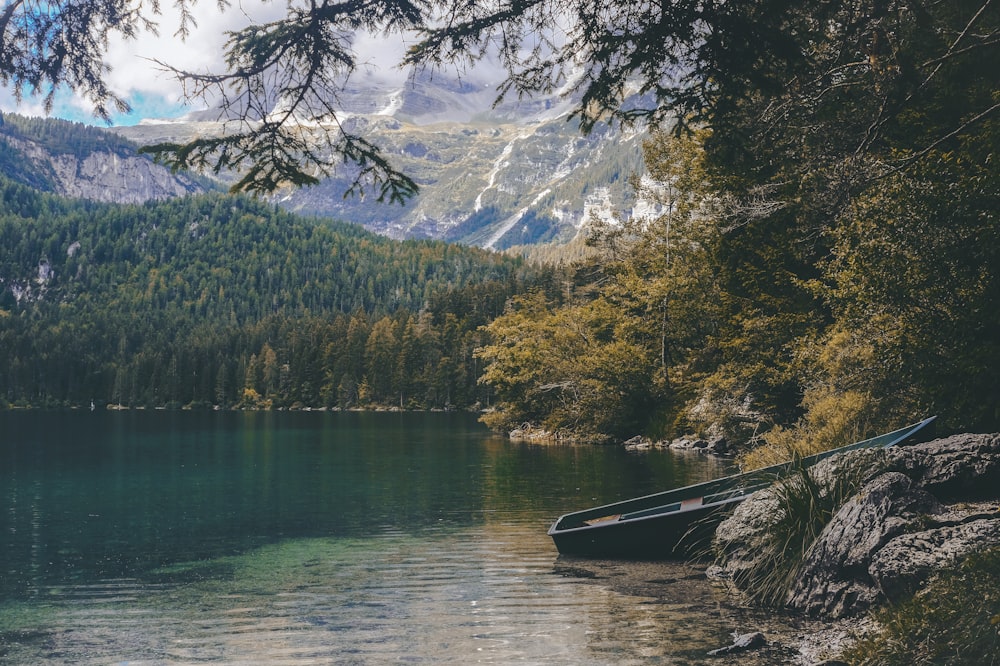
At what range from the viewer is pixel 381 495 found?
28203 mm

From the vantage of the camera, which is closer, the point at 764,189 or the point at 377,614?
the point at 377,614

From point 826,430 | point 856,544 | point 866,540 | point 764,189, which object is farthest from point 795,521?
point 764,189

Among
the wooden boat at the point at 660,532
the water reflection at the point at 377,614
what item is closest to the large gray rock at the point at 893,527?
the water reflection at the point at 377,614

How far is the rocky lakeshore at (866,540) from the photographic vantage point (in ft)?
32.7

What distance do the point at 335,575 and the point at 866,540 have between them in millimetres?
9244

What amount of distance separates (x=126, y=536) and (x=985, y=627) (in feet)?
62.6

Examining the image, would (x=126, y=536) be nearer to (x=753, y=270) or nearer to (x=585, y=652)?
(x=585, y=652)

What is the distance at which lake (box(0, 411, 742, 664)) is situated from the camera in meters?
11.0

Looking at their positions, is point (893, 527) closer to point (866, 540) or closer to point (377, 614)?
point (866, 540)

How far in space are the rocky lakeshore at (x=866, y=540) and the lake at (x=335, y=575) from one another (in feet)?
3.04

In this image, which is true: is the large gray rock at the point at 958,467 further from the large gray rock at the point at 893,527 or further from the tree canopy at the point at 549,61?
the tree canopy at the point at 549,61

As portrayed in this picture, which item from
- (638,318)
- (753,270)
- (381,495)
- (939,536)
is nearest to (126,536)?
(381,495)

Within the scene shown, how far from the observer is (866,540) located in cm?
1116

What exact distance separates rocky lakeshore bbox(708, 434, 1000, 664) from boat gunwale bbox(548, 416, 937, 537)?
92 cm
